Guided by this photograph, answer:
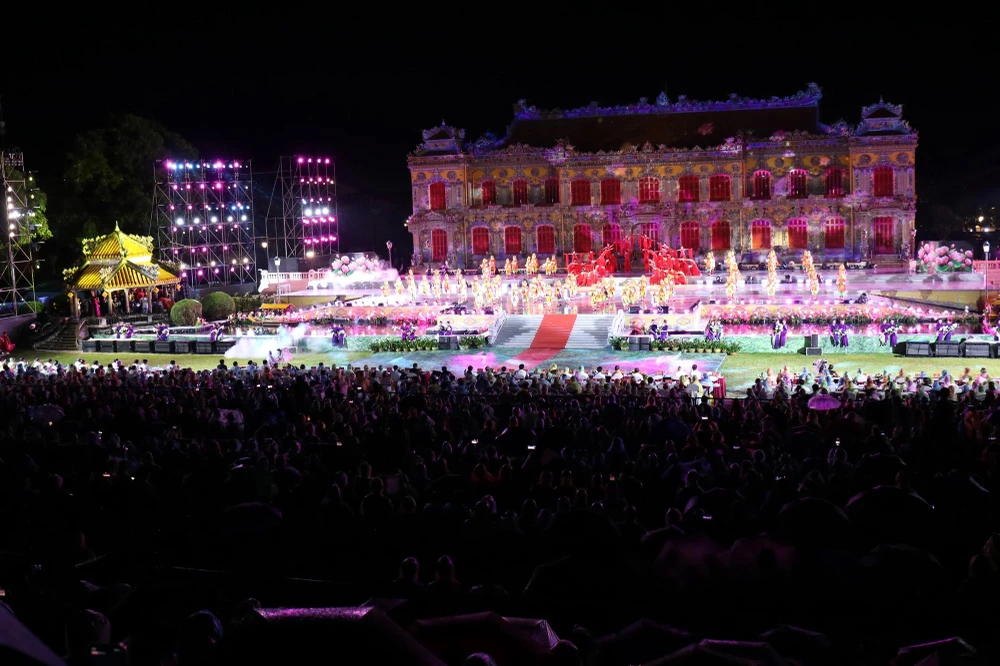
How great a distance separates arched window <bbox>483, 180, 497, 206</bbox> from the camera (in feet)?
219

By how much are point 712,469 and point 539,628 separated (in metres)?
5.22

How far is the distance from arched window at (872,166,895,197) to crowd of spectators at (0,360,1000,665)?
4858 cm

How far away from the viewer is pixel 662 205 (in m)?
63.1

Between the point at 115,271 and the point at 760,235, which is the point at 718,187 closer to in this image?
the point at 760,235

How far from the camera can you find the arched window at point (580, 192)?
213ft

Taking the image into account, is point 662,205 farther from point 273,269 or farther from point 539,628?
point 539,628

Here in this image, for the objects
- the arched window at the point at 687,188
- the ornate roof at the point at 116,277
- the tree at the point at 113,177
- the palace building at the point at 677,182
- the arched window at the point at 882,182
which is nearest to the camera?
the ornate roof at the point at 116,277

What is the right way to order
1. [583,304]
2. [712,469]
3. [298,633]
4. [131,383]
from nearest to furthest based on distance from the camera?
[298,633] → [712,469] → [131,383] → [583,304]

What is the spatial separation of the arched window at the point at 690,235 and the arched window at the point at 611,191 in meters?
4.58

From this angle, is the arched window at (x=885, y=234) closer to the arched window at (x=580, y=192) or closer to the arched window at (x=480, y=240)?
the arched window at (x=580, y=192)

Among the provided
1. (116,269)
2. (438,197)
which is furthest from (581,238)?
(116,269)

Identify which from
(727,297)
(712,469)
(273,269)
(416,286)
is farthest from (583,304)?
(712,469)

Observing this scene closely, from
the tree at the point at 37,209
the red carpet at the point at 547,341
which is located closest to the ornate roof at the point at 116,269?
the tree at the point at 37,209

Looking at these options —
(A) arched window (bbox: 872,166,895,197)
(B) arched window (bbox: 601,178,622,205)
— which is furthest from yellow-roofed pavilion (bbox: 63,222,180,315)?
(A) arched window (bbox: 872,166,895,197)
